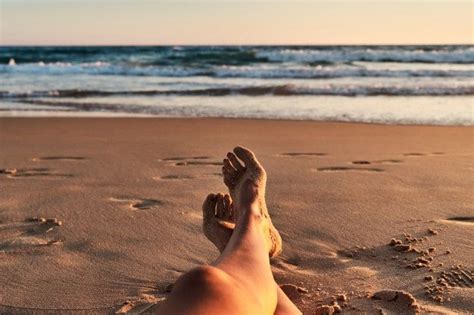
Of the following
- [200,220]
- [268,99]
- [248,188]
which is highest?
[248,188]

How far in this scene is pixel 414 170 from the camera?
4.39 m

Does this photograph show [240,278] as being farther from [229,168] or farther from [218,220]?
[229,168]

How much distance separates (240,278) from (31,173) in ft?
9.65

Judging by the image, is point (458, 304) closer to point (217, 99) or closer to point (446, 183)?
point (446, 183)

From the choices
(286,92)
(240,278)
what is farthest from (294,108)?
(240,278)

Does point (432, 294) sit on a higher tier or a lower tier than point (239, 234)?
lower

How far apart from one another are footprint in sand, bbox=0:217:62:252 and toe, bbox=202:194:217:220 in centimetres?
71

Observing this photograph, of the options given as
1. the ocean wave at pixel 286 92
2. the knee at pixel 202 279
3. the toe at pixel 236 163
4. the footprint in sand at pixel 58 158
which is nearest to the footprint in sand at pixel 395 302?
the knee at pixel 202 279

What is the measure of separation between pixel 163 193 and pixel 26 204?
0.81 meters

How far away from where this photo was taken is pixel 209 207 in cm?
294

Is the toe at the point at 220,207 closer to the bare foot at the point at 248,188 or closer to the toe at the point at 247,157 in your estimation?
the bare foot at the point at 248,188

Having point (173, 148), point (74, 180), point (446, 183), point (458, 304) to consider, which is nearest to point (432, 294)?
point (458, 304)

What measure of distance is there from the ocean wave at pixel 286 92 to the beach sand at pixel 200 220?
5.66 meters

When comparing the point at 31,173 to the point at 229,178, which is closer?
the point at 229,178
